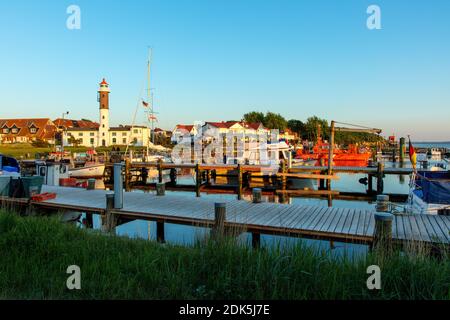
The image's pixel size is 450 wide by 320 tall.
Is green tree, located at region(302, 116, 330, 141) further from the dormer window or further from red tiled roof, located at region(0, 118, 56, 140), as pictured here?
the dormer window

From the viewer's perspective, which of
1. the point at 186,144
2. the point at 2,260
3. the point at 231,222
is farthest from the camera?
the point at 186,144

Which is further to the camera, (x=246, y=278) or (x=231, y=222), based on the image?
(x=231, y=222)

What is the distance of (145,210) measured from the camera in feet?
37.5

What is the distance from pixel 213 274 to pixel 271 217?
5586 mm

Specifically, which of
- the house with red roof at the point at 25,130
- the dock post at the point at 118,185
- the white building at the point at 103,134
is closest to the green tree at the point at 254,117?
the white building at the point at 103,134

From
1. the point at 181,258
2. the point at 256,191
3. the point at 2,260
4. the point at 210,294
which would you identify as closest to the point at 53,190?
the point at 256,191

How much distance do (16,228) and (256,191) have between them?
321 inches

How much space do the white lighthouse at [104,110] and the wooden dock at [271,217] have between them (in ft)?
255

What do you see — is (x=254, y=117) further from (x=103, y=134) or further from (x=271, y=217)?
(x=271, y=217)

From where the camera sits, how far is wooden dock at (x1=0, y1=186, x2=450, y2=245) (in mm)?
8352

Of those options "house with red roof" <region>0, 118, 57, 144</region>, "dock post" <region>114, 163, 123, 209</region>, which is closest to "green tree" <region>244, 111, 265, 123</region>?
"house with red roof" <region>0, 118, 57, 144</region>

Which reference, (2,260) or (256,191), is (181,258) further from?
(256,191)

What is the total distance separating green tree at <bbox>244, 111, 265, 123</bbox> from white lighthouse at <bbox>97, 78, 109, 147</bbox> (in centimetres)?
3906
